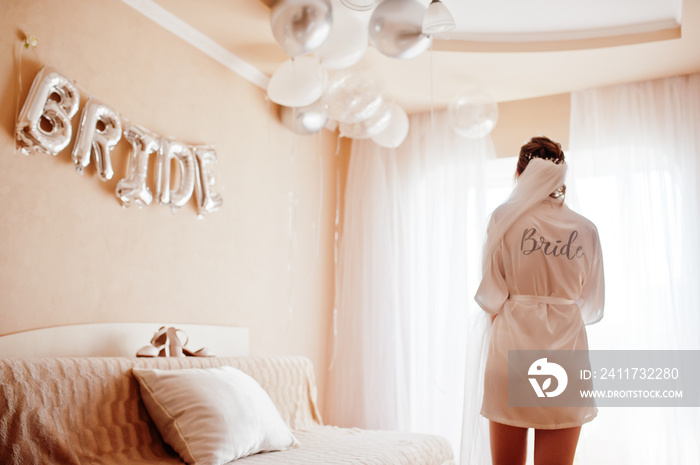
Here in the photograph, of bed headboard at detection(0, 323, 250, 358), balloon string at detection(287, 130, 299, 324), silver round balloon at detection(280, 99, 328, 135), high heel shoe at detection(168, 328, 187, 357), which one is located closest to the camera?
bed headboard at detection(0, 323, 250, 358)

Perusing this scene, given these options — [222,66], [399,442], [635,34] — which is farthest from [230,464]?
[635,34]

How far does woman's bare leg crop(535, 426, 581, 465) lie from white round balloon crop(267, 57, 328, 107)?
1924 mm

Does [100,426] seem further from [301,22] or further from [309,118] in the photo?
[309,118]

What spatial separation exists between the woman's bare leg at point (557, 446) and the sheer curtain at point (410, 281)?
199 cm

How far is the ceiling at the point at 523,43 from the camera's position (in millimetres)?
2959

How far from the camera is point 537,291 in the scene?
184 cm

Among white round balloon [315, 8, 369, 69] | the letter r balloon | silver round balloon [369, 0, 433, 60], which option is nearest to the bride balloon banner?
the letter r balloon

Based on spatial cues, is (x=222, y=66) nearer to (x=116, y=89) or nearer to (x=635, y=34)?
(x=116, y=89)

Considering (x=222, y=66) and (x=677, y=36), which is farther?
(x=222, y=66)

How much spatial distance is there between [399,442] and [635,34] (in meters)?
2.37

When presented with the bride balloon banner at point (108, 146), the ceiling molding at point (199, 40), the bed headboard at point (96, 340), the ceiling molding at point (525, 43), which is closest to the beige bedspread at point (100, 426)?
the bed headboard at point (96, 340)

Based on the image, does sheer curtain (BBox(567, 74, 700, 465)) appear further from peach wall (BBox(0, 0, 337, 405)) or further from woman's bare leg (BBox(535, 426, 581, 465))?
woman's bare leg (BBox(535, 426, 581, 465))

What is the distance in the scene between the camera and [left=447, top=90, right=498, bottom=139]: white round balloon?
3277mm

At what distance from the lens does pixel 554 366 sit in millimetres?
1801
